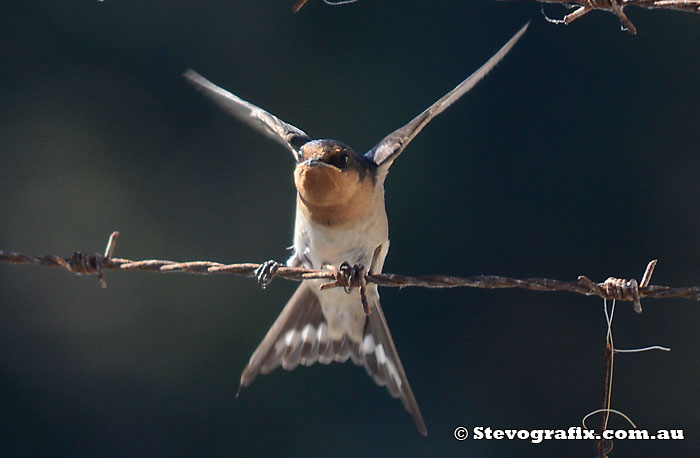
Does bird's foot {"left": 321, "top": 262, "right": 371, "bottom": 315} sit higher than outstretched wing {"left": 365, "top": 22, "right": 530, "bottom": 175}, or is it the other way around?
outstretched wing {"left": 365, "top": 22, "right": 530, "bottom": 175}

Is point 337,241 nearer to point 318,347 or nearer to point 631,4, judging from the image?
point 318,347

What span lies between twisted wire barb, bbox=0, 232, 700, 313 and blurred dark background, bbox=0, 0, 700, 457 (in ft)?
10.8

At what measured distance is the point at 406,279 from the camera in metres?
1.93

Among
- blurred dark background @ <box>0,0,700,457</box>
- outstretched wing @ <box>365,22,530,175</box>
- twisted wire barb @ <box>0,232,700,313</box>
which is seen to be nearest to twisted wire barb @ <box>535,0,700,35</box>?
twisted wire barb @ <box>0,232,700,313</box>

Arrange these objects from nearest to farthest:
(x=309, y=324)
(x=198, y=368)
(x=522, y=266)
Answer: (x=309, y=324) < (x=522, y=266) < (x=198, y=368)

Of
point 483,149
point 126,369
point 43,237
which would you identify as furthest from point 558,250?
point 43,237

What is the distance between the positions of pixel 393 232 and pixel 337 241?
8.07ft

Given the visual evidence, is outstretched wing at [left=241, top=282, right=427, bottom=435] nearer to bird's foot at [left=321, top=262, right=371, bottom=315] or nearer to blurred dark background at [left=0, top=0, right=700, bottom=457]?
bird's foot at [left=321, top=262, right=371, bottom=315]

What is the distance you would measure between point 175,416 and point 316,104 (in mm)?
2083

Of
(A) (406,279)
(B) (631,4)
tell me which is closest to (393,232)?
Result: (A) (406,279)

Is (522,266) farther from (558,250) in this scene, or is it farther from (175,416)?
(175,416)

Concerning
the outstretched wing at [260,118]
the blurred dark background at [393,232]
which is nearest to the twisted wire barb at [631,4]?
the outstretched wing at [260,118]

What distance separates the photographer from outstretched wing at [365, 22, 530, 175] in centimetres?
280

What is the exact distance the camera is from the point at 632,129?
544 cm
